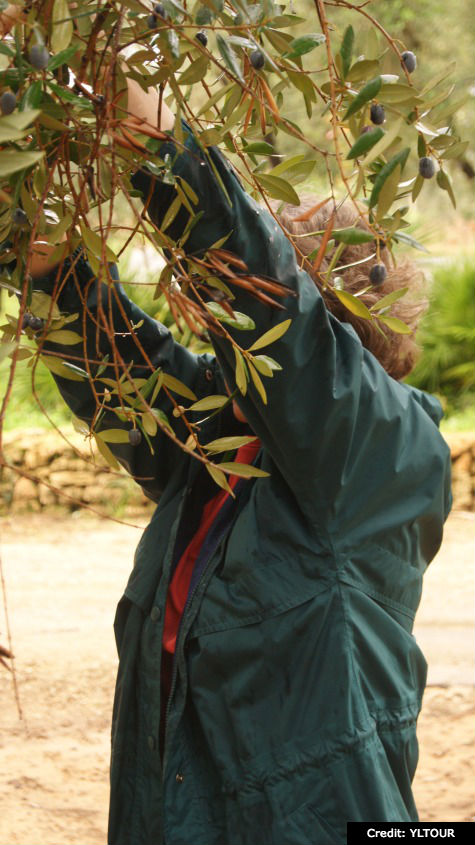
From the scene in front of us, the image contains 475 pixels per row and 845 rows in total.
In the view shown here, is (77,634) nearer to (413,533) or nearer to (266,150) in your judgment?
(413,533)

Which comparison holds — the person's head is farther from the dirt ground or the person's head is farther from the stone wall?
the stone wall

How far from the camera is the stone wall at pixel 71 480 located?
308 inches

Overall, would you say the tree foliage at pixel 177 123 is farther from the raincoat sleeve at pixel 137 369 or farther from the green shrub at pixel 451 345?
the green shrub at pixel 451 345

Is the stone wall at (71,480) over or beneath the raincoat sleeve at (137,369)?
beneath

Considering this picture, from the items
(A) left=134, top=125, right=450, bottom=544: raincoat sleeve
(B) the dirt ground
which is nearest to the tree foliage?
(A) left=134, top=125, right=450, bottom=544: raincoat sleeve

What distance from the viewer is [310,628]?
1534mm

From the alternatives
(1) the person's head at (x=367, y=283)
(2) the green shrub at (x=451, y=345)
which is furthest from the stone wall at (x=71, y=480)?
(1) the person's head at (x=367, y=283)

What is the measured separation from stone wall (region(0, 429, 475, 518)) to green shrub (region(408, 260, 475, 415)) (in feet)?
4.50

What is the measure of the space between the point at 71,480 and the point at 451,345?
12.4 feet

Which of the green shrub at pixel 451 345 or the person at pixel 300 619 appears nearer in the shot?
the person at pixel 300 619

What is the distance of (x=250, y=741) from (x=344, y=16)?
11503 millimetres

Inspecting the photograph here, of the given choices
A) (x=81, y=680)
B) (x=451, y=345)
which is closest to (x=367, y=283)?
(x=81, y=680)

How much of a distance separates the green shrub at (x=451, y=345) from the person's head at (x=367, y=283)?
751cm

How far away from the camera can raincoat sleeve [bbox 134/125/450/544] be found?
1.25 m
